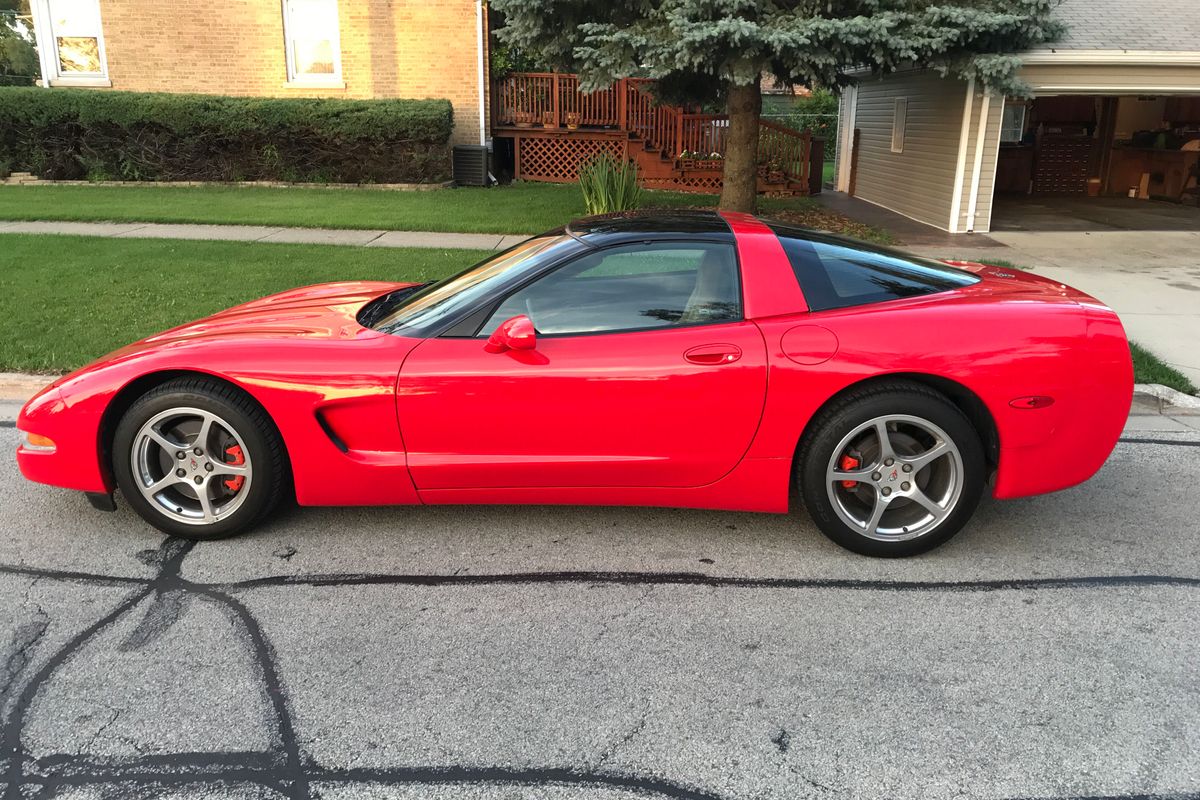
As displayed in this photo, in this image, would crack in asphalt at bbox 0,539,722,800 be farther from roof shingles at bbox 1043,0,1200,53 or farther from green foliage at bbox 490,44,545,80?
green foliage at bbox 490,44,545,80

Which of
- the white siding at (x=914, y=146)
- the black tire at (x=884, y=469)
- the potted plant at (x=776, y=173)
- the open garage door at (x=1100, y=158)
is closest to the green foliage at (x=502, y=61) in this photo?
the potted plant at (x=776, y=173)

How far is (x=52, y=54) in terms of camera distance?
59.1 ft

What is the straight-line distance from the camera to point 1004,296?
12.7 ft

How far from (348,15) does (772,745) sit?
59.4 ft

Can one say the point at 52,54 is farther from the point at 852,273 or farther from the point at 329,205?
the point at 852,273

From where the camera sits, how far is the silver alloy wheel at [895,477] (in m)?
3.60

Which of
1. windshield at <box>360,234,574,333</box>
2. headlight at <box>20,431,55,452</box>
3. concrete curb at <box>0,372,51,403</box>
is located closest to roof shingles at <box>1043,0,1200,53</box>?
windshield at <box>360,234,574,333</box>

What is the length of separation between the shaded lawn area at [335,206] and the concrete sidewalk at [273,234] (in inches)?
10.0

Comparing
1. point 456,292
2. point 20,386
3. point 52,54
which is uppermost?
point 52,54

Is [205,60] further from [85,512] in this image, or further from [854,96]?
[85,512]

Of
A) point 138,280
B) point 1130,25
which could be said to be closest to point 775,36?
point 138,280

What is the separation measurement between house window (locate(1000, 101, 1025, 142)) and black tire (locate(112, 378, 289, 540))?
19250mm

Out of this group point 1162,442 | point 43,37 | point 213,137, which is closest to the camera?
point 1162,442

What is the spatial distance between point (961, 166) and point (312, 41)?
12.6 m
